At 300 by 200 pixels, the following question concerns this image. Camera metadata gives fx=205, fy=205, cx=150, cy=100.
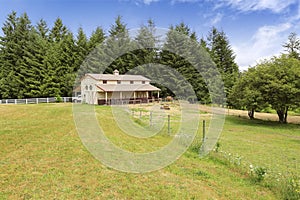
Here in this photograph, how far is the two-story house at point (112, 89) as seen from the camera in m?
24.2

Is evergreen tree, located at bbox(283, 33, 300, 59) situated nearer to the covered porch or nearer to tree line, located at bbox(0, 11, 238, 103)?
tree line, located at bbox(0, 11, 238, 103)

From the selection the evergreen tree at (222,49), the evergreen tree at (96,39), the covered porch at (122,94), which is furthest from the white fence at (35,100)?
the evergreen tree at (222,49)

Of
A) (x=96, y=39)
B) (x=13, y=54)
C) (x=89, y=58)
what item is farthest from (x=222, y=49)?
(x=13, y=54)

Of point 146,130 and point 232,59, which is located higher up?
point 232,59

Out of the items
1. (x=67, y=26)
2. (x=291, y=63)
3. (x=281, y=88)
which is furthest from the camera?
(x=67, y=26)

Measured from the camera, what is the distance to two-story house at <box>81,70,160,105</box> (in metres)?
24.2

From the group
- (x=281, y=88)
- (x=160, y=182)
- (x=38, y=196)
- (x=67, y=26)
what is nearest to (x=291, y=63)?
(x=281, y=88)

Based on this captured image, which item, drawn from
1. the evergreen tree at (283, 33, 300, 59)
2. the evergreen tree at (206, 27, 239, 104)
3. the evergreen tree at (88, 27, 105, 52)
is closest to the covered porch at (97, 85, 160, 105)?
the evergreen tree at (88, 27, 105, 52)

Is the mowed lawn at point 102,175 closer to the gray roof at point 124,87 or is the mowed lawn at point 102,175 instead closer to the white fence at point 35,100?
the gray roof at point 124,87

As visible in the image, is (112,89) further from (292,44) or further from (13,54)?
(292,44)

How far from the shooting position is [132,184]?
15.6 ft

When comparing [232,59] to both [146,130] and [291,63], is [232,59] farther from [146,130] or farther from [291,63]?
[146,130]

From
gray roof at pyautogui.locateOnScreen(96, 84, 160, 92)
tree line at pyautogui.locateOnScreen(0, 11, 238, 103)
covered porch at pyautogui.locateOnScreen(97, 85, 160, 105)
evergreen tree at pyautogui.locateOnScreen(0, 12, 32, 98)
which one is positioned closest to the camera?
gray roof at pyautogui.locateOnScreen(96, 84, 160, 92)

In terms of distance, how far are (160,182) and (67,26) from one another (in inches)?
1502
